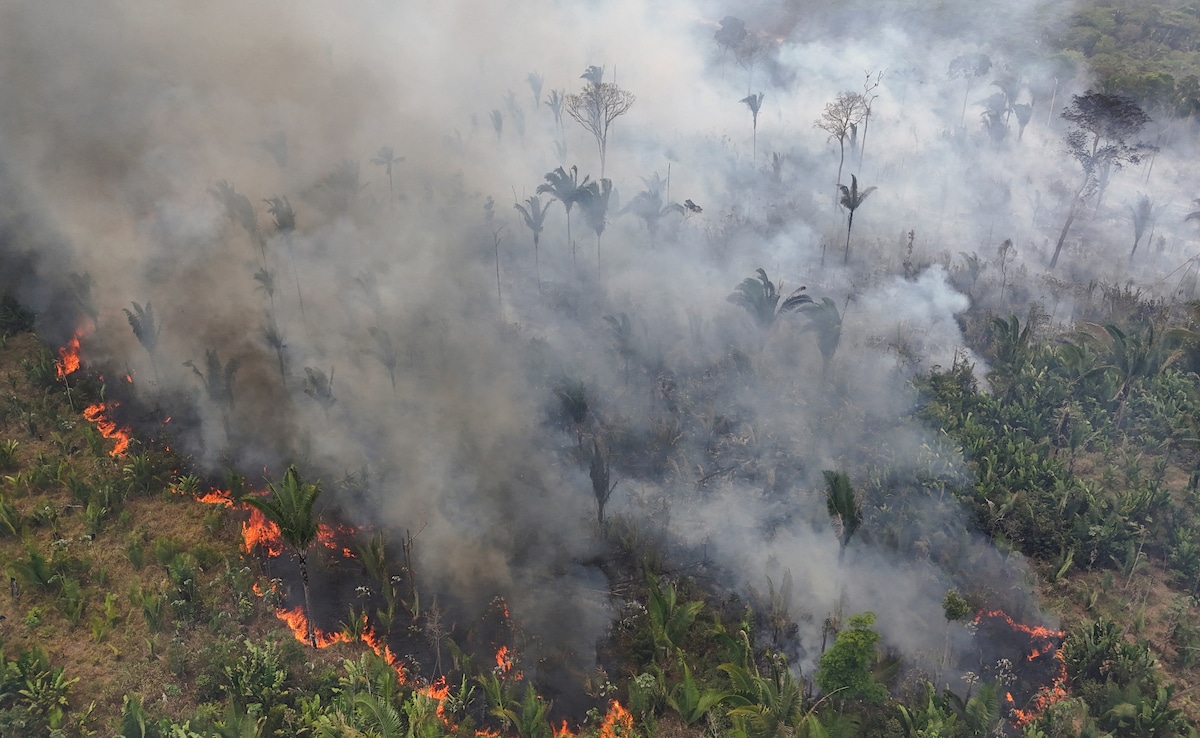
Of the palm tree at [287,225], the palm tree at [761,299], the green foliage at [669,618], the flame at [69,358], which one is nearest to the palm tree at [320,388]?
the palm tree at [287,225]

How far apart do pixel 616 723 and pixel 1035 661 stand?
6.92 metres

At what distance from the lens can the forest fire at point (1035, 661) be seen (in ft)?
37.4

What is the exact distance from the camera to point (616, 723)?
11117 millimetres

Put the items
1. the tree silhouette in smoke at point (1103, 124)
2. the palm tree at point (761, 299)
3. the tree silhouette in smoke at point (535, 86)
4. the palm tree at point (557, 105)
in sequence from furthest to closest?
the tree silhouette in smoke at point (535, 86)
the palm tree at point (557, 105)
the tree silhouette in smoke at point (1103, 124)
the palm tree at point (761, 299)

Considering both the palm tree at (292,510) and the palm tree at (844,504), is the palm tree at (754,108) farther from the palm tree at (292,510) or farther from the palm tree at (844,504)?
the palm tree at (292,510)

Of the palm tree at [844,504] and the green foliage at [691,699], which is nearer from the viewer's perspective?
the green foliage at [691,699]

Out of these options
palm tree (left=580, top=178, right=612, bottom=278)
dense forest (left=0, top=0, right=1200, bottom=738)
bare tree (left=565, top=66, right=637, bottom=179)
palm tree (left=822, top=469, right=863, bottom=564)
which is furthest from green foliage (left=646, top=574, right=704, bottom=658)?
bare tree (left=565, top=66, right=637, bottom=179)

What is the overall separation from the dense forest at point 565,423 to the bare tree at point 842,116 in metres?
0.52

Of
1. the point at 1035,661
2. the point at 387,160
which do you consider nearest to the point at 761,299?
the point at 1035,661

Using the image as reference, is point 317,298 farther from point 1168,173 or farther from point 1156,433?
point 1168,173

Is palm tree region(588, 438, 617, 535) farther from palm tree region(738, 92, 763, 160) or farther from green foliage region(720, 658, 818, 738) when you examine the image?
palm tree region(738, 92, 763, 160)

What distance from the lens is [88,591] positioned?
1297cm

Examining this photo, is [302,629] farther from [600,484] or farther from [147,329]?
[147,329]

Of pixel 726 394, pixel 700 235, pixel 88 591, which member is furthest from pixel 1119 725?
pixel 700 235
